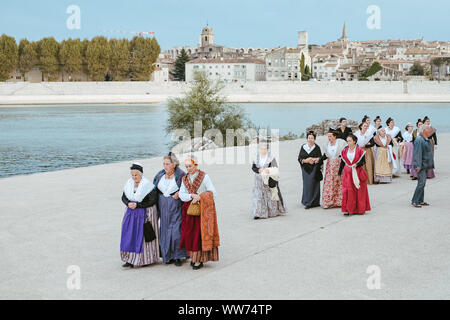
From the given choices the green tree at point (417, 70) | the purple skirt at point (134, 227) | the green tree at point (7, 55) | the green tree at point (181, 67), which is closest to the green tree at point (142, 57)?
the green tree at point (181, 67)

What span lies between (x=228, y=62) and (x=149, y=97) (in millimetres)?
33239

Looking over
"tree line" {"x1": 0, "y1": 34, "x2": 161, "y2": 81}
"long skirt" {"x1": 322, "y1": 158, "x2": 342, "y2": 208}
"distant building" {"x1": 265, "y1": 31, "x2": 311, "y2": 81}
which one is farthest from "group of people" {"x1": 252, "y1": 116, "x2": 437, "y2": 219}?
"distant building" {"x1": 265, "y1": 31, "x2": 311, "y2": 81}

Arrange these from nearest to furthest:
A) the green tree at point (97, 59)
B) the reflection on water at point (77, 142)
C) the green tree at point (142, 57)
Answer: the reflection on water at point (77, 142)
the green tree at point (97, 59)
the green tree at point (142, 57)

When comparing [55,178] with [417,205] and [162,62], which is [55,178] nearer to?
[417,205]

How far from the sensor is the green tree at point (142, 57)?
10062 centimetres

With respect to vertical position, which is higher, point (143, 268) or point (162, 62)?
point (162, 62)

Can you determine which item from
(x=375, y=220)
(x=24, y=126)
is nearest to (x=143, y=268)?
(x=375, y=220)

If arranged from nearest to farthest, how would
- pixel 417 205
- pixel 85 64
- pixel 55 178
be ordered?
pixel 417 205
pixel 55 178
pixel 85 64

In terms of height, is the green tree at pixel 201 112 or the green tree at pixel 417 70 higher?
the green tree at pixel 417 70

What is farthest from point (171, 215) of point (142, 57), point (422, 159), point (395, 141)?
point (142, 57)

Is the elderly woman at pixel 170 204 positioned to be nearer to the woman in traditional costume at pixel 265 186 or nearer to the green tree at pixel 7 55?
the woman in traditional costume at pixel 265 186

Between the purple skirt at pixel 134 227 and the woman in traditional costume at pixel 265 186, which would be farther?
the woman in traditional costume at pixel 265 186

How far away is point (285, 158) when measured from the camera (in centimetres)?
1791

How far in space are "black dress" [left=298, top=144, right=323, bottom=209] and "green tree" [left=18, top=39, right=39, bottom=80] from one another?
95724 mm
